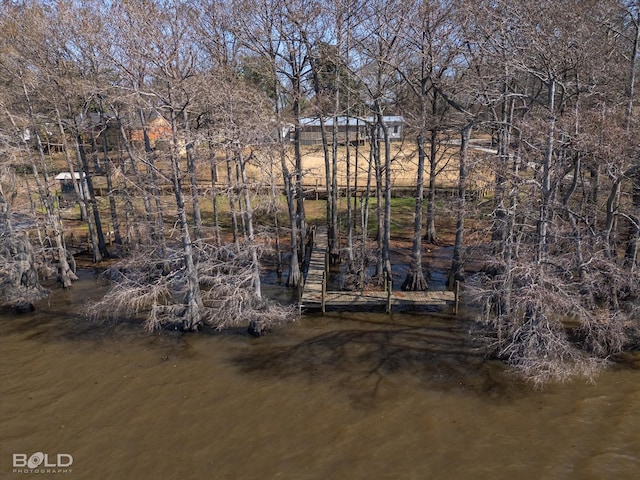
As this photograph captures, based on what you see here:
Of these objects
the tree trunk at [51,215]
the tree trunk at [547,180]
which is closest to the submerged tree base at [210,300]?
the tree trunk at [51,215]

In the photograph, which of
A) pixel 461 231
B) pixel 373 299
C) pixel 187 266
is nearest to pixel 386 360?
pixel 373 299

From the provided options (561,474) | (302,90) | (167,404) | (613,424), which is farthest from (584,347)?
(302,90)

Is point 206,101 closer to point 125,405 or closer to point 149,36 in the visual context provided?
point 149,36

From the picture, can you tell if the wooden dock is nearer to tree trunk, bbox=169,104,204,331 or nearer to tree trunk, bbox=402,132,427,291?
tree trunk, bbox=402,132,427,291

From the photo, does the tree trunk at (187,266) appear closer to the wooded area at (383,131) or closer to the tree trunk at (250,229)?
the wooded area at (383,131)

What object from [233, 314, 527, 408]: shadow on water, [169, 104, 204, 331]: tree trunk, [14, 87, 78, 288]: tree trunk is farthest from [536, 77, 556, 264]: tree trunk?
[14, 87, 78, 288]: tree trunk

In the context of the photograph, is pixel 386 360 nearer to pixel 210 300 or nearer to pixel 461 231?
pixel 210 300
